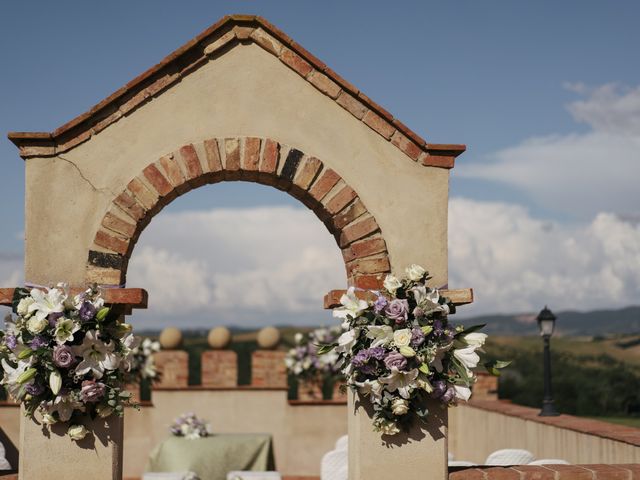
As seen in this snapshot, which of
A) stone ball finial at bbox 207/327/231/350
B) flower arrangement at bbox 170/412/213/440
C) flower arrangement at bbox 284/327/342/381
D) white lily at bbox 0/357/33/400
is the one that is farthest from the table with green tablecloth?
white lily at bbox 0/357/33/400

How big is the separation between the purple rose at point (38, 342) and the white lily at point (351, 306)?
1.88 metres

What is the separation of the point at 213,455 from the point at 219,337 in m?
2.41

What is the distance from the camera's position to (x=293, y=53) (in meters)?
6.18

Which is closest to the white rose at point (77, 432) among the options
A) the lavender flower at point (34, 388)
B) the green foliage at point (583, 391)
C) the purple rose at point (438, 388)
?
the lavender flower at point (34, 388)

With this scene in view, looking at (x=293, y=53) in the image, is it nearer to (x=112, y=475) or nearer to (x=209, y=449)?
(x=112, y=475)

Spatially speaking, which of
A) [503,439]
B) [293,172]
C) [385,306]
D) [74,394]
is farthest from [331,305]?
[503,439]

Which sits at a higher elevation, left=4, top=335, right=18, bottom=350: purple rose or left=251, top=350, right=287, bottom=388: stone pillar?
left=4, top=335, right=18, bottom=350: purple rose

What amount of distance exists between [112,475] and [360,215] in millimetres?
2391

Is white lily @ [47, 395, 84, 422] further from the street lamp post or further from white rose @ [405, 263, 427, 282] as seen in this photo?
the street lamp post

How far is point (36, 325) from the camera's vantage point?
18.2 feet

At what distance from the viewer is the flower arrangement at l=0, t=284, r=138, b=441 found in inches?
221

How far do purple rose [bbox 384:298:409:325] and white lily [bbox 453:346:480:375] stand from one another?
472 millimetres

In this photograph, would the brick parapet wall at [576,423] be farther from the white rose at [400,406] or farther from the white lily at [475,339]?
the white rose at [400,406]

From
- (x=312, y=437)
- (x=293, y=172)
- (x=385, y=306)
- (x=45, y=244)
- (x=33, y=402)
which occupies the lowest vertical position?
(x=312, y=437)
